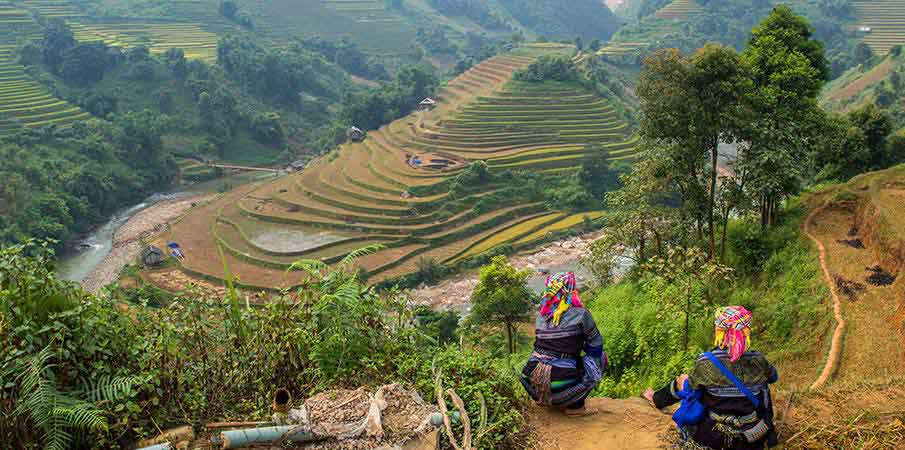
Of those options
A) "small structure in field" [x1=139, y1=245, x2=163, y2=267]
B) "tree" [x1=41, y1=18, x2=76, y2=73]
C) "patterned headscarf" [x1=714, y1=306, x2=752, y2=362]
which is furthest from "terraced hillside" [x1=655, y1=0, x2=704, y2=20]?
"patterned headscarf" [x1=714, y1=306, x2=752, y2=362]

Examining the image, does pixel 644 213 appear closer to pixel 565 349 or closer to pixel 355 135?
pixel 565 349

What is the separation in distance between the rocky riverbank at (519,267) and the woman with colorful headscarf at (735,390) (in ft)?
47.8

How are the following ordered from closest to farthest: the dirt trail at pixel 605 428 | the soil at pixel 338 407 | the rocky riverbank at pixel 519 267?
the soil at pixel 338 407
the dirt trail at pixel 605 428
the rocky riverbank at pixel 519 267

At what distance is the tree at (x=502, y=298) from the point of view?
1141 cm

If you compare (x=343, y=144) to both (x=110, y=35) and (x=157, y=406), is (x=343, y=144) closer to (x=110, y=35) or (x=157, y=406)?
(x=110, y=35)

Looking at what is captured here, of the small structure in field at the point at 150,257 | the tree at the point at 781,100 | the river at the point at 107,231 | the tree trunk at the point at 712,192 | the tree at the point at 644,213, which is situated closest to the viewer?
the tree at the point at 781,100

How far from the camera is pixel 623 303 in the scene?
371 inches

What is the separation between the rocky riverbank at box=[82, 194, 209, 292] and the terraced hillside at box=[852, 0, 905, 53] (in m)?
42.3

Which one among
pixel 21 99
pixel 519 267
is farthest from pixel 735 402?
pixel 21 99

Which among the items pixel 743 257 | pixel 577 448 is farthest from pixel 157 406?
pixel 743 257

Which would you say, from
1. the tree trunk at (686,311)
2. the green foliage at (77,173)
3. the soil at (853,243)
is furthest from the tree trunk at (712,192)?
the green foliage at (77,173)

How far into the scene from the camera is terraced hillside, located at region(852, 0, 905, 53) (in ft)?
141

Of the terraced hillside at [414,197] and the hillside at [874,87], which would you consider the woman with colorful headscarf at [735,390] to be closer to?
the terraced hillside at [414,197]

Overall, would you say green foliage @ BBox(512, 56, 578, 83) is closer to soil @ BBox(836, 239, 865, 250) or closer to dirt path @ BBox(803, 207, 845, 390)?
dirt path @ BBox(803, 207, 845, 390)
